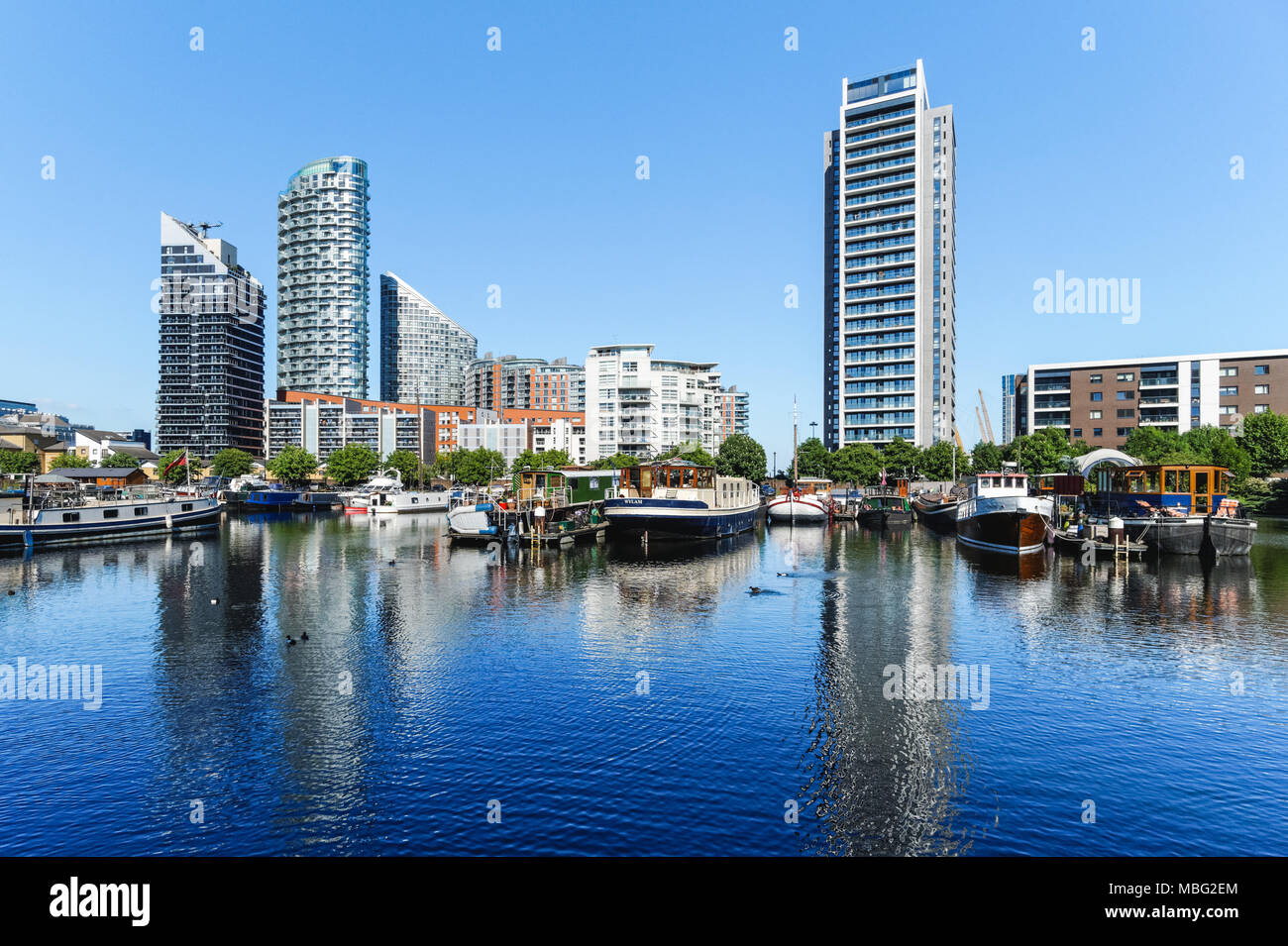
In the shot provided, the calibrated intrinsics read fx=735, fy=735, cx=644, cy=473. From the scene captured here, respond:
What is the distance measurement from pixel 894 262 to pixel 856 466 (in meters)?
45.2

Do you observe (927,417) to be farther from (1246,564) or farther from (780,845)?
(780,845)

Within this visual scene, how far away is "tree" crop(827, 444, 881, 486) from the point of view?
133 meters

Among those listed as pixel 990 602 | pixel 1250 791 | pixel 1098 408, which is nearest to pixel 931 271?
pixel 1098 408

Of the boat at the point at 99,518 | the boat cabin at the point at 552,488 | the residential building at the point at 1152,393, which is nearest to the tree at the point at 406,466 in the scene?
the boat at the point at 99,518

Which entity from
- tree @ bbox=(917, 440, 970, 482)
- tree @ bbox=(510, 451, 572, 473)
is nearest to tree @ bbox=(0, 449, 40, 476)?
tree @ bbox=(510, 451, 572, 473)

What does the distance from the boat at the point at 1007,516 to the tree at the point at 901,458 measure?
213ft

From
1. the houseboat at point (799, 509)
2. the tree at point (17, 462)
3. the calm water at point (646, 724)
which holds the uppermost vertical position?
the tree at point (17, 462)

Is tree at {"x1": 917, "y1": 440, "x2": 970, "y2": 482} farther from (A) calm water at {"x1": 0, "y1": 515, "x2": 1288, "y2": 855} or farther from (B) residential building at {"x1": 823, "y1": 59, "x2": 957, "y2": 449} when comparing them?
(A) calm water at {"x1": 0, "y1": 515, "x2": 1288, "y2": 855}

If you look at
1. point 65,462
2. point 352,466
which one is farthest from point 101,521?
point 65,462

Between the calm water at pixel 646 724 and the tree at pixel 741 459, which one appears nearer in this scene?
the calm water at pixel 646 724

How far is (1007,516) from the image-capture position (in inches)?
2283

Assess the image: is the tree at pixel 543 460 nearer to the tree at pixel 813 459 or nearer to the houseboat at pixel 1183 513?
the tree at pixel 813 459

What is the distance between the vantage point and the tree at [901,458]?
13200 centimetres

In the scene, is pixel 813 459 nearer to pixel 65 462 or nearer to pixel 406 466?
Result: pixel 406 466
